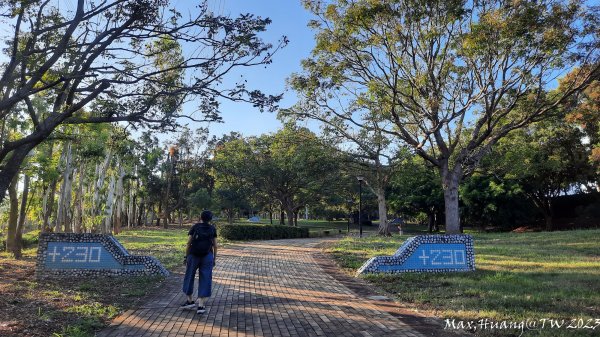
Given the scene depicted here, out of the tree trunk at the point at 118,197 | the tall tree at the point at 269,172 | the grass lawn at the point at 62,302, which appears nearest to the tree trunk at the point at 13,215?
the grass lawn at the point at 62,302

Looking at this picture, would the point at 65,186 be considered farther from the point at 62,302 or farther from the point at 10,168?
the point at 62,302

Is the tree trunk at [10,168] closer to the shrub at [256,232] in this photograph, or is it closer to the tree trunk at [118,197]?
the shrub at [256,232]

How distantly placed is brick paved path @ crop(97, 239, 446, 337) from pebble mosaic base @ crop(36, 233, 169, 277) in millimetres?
854

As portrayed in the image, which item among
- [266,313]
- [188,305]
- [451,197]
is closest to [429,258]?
[266,313]

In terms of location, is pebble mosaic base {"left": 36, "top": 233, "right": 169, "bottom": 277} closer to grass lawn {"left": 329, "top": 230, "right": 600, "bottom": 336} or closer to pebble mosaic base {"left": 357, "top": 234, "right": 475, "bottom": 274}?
pebble mosaic base {"left": 357, "top": 234, "right": 475, "bottom": 274}

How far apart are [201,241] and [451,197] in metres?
11.6

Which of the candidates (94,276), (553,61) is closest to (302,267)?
(94,276)

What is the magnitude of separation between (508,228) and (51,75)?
40.8 meters

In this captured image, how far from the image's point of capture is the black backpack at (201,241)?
23.7 ft

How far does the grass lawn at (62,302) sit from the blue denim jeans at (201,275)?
1.10m

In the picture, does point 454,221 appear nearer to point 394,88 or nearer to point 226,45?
point 394,88

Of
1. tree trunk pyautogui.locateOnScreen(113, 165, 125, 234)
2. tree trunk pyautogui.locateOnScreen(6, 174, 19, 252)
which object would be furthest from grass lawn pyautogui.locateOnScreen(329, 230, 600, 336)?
tree trunk pyautogui.locateOnScreen(113, 165, 125, 234)

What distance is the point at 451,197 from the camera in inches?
651

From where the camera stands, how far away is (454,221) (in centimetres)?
1611
